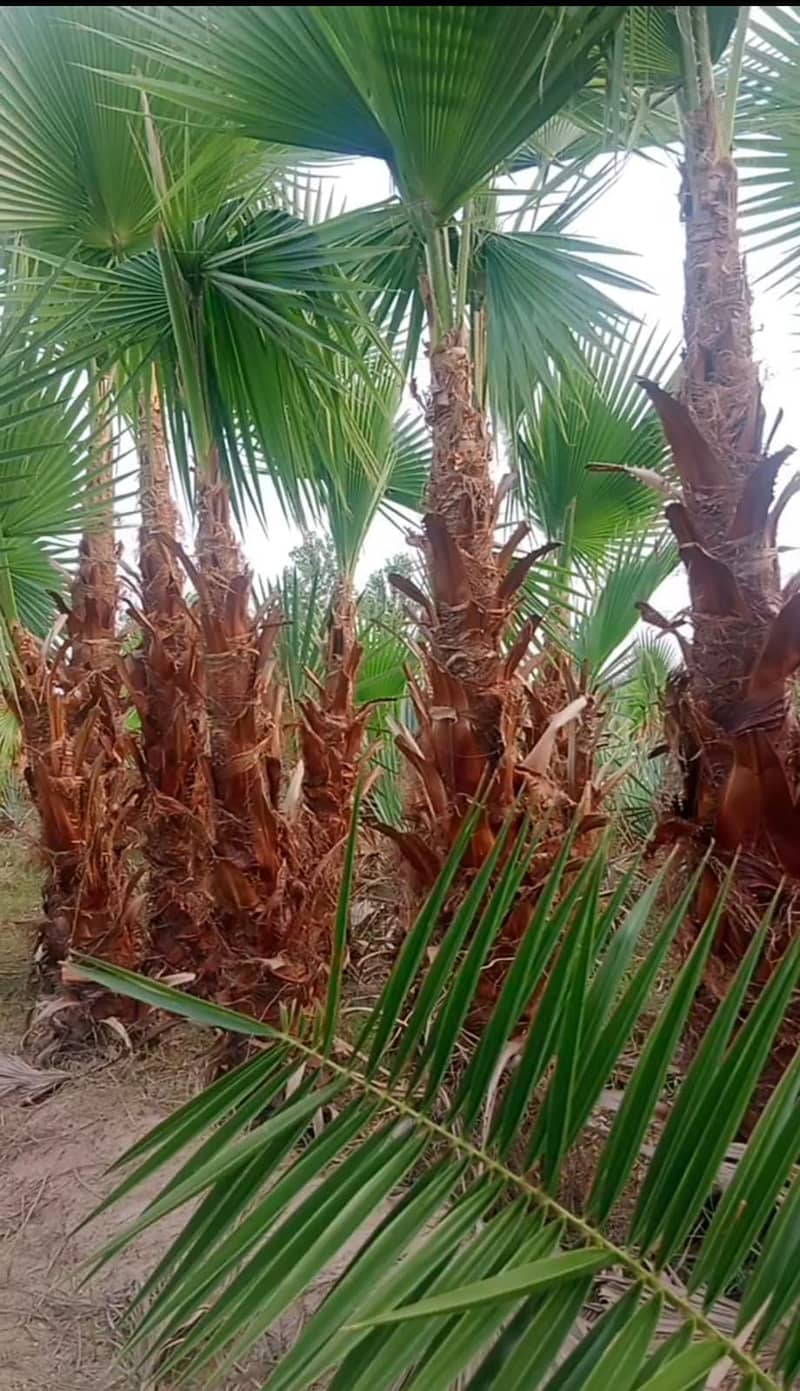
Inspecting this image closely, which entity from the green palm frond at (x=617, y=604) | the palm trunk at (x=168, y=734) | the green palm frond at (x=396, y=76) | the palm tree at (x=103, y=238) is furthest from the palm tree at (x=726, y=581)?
the palm trunk at (x=168, y=734)

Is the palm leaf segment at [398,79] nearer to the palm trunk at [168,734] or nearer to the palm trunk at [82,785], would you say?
the palm trunk at [168,734]

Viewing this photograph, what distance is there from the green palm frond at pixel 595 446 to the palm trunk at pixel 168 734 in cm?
105

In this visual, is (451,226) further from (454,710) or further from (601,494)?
(601,494)

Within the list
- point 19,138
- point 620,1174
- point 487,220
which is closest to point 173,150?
point 19,138

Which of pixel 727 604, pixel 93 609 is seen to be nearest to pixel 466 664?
pixel 727 604

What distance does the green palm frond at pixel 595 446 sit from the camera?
8.20ft

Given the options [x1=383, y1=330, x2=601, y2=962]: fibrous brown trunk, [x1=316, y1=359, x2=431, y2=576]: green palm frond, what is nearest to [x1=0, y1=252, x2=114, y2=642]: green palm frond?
[x1=316, y1=359, x2=431, y2=576]: green palm frond

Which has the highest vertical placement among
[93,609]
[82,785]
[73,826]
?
[93,609]

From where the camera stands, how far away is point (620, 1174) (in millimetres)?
637

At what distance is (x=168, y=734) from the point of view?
8.16ft

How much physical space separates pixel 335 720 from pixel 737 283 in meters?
1.58

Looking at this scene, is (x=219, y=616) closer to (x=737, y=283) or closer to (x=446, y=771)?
(x=446, y=771)

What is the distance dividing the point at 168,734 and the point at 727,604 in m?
1.65

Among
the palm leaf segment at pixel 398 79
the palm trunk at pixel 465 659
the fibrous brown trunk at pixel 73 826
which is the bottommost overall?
the fibrous brown trunk at pixel 73 826
